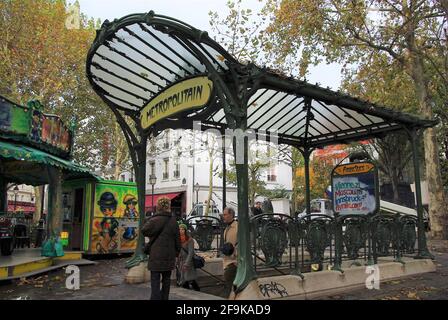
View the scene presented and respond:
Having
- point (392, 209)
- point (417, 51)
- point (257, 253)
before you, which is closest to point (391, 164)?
point (392, 209)

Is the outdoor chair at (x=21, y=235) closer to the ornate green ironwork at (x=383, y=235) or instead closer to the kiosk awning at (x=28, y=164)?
the kiosk awning at (x=28, y=164)

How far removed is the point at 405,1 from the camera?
55.2ft

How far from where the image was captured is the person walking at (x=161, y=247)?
5.60m

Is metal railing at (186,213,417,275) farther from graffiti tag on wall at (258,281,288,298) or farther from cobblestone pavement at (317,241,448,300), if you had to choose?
cobblestone pavement at (317,241,448,300)

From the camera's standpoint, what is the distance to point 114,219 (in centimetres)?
1497

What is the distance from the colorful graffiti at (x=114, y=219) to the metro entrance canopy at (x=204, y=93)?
21.4ft

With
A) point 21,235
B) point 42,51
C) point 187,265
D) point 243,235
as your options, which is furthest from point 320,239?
point 42,51

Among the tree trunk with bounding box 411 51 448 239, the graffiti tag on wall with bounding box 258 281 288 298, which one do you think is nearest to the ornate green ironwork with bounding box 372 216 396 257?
the graffiti tag on wall with bounding box 258 281 288 298

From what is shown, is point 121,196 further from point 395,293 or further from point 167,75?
point 395,293

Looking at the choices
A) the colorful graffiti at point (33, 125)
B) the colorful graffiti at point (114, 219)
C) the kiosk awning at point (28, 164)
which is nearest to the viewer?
the kiosk awning at point (28, 164)

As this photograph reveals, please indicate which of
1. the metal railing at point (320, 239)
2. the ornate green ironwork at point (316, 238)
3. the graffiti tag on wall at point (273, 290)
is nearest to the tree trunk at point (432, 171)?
the metal railing at point (320, 239)

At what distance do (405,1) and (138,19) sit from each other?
48.3ft

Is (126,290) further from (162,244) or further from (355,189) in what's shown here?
(355,189)

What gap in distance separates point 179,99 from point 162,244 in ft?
9.39
